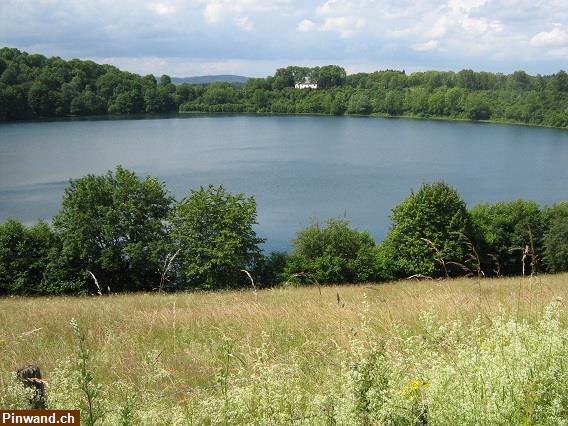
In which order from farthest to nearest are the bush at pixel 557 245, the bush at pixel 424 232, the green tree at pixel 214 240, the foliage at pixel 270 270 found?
the bush at pixel 557 245, the bush at pixel 424 232, the foliage at pixel 270 270, the green tree at pixel 214 240

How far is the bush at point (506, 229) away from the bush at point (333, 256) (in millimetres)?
7810

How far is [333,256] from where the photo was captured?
28656mm

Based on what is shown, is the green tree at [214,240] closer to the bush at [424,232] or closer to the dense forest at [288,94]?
the bush at [424,232]

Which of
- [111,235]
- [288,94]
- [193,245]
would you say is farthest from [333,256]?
[288,94]

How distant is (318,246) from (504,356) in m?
26.0

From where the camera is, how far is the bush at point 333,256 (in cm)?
2811

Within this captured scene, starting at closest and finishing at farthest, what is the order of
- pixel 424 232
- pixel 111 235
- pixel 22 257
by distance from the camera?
pixel 22 257 < pixel 111 235 < pixel 424 232

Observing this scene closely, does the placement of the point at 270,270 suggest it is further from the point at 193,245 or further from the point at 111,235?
the point at 111,235

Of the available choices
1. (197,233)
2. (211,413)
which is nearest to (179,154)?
(197,233)

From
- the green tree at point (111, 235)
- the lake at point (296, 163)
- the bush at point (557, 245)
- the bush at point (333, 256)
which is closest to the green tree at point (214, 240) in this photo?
the green tree at point (111, 235)

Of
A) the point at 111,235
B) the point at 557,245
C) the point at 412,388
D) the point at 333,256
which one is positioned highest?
the point at 412,388

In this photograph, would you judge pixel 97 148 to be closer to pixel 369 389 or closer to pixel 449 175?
pixel 449 175

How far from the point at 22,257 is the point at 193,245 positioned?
8531mm

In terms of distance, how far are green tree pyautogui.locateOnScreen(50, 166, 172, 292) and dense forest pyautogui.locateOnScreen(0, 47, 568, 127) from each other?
97.0 metres
